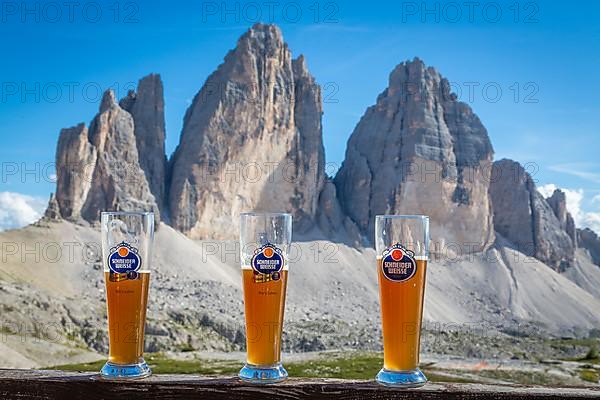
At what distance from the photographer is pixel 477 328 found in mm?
92500

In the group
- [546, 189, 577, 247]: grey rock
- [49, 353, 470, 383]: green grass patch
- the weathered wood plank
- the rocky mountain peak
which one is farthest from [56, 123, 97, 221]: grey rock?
[546, 189, 577, 247]: grey rock

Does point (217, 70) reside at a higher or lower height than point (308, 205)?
higher

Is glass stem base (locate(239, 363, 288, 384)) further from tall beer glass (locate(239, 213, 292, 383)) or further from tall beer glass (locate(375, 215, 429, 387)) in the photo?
tall beer glass (locate(375, 215, 429, 387))

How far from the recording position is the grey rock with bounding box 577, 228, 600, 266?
141125mm

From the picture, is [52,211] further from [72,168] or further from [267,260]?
[267,260]

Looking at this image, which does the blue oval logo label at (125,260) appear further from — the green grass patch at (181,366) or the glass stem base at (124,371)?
the green grass patch at (181,366)

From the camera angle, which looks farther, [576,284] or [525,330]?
[576,284]

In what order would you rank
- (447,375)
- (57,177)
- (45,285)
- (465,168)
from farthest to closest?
1. (465,168)
2. (57,177)
3. (45,285)
4. (447,375)

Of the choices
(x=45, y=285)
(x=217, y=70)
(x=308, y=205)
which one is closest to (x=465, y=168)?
(x=308, y=205)

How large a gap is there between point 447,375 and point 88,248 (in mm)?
50978

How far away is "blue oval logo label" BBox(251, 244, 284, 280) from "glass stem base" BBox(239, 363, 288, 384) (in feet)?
1.19

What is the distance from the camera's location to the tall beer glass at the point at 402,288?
2.66 meters

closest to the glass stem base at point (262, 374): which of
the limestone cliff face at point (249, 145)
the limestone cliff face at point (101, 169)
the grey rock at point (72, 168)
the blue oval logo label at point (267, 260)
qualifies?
the blue oval logo label at point (267, 260)

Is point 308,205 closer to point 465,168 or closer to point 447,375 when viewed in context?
point 465,168
